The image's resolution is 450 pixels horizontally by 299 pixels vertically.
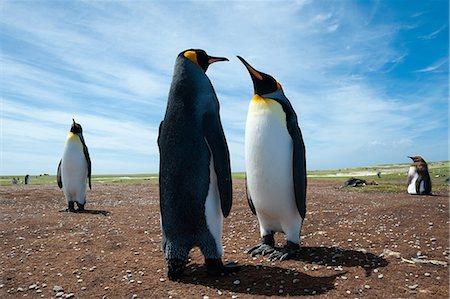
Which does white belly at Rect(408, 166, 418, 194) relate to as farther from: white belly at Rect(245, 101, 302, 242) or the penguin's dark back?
the penguin's dark back

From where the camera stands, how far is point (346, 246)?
18.8 feet

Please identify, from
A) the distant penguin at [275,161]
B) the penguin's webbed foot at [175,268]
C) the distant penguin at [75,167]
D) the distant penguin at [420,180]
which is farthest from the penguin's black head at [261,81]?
the distant penguin at [420,180]

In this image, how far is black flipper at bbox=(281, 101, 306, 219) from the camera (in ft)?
16.3

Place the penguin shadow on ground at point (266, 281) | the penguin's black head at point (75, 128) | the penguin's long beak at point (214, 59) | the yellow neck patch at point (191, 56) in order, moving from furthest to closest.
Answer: the penguin's black head at point (75, 128), the penguin's long beak at point (214, 59), the yellow neck patch at point (191, 56), the penguin shadow on ground at point (266, 281)

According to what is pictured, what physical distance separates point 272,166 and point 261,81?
1358 mm

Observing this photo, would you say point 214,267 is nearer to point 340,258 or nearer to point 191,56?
point 340,258

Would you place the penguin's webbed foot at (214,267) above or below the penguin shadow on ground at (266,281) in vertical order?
above

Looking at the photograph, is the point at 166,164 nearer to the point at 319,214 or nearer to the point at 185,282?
the point at 185,282

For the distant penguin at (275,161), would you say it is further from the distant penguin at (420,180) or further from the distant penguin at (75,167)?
the distant penguin at (420,180)

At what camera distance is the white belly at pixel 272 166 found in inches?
197

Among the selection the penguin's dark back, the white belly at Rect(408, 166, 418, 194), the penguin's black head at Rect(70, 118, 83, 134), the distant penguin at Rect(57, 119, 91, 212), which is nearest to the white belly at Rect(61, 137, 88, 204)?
the distant penguin at Rect(57, 119, 91, 212)

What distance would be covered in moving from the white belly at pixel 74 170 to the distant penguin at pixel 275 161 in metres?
8.17

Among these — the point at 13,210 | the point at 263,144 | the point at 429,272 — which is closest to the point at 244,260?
the point at 263,144

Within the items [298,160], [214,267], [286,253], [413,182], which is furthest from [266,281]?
[413,182]
